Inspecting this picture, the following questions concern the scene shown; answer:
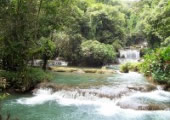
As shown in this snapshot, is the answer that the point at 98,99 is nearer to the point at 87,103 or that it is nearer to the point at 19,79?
the point at 87,103

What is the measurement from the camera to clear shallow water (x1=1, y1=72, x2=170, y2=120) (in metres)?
11.5

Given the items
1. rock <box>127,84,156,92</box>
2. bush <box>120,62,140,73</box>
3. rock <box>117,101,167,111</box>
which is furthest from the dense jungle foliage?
bush <box>120,62,140,73</box>

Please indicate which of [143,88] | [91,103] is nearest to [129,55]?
[143,88]

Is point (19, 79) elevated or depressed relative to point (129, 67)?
depressed

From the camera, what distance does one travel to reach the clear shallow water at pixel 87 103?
11.5 metres

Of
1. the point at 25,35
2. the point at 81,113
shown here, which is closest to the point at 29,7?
the point at 25,35

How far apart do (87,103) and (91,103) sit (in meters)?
0.21

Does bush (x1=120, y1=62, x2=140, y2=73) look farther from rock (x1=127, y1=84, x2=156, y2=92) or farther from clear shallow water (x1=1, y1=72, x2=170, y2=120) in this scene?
clear shallow water (x1=1, y1=72, x2=170, y2=120)

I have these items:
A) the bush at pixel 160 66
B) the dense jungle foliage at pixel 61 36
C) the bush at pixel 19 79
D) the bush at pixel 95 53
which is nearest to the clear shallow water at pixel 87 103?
the bush at pixel 19 79

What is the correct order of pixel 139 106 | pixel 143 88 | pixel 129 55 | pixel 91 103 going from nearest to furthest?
1. pixel 139 106
2. pixel 91 103
3. pixel 143 88
4. pixel 129 55

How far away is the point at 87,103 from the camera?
13758mm

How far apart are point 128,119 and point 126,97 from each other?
139 inches

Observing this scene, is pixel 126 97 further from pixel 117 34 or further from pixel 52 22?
pixel 117 34

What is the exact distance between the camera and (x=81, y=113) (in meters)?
11.8
